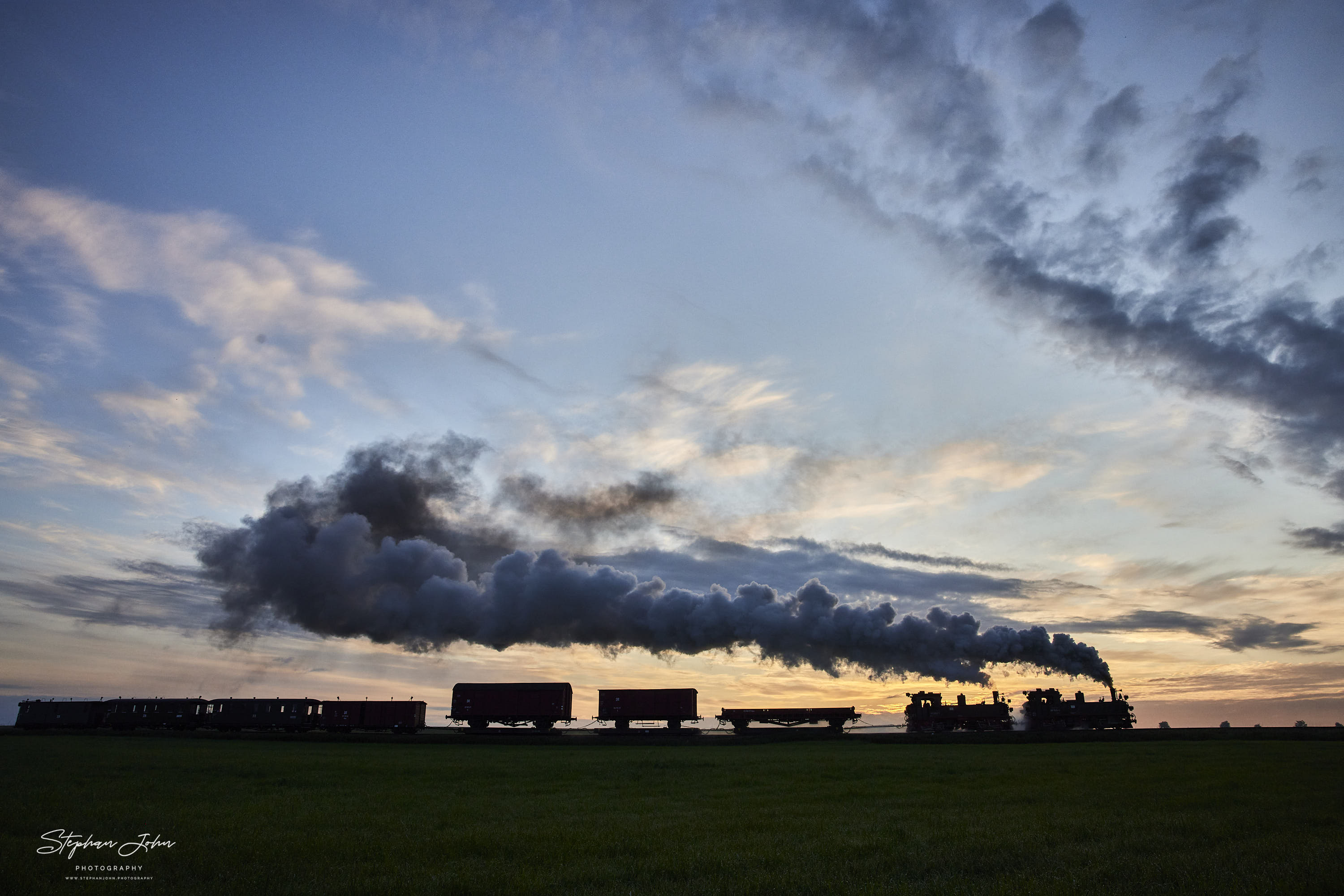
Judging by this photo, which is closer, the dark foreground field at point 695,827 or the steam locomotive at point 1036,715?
the dark foreground field at point 695,827

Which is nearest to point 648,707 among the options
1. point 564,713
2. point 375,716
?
point 564,713

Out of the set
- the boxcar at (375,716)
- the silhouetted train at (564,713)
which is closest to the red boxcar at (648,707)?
the silhouetted train at (564,713)

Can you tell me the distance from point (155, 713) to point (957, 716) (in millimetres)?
91547

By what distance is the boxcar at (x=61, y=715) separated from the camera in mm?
81938

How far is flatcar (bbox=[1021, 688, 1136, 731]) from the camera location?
7344 centimetres

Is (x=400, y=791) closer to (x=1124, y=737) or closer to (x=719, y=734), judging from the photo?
(x=719, y=734)

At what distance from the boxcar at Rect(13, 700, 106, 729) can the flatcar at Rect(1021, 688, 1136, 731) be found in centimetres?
10610

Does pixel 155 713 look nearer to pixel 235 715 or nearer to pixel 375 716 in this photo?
pixel 235 715

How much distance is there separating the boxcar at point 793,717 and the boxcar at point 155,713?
60305 millimetres

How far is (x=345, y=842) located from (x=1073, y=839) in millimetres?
17333

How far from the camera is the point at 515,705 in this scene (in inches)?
2940

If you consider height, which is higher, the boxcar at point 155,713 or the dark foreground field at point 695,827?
the dark foreground field at point 695,827

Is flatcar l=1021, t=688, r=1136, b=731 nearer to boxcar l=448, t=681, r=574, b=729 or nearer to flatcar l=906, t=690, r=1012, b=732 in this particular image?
flatcar l=906, t=690, r=1012, b=732

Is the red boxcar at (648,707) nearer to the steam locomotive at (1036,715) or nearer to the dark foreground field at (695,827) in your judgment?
the steam locomotive at (1036,715)
